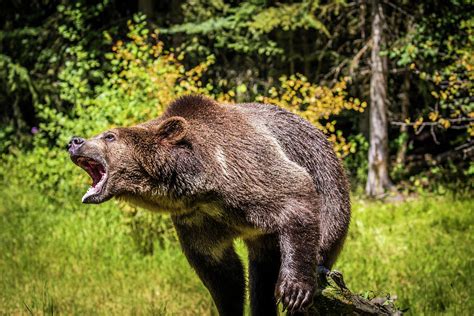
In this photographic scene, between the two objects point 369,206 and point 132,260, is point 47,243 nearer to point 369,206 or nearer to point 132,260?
point 132,260

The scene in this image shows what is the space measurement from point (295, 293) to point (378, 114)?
7.20 metres

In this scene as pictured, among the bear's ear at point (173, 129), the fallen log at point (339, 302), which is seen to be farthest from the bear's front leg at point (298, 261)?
the bear's ear at point (173, 129)

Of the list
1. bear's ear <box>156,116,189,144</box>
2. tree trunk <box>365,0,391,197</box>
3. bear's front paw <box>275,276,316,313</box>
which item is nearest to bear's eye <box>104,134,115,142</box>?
bear's ear <box>156,116,189,144</box>

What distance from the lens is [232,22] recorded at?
10.7 metres

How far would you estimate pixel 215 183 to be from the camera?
348 centimetres

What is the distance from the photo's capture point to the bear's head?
3.42 meters

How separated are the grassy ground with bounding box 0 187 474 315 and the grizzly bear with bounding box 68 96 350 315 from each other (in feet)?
4.36

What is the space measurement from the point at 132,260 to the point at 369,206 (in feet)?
13.3

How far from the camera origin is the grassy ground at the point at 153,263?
5414 millimetres

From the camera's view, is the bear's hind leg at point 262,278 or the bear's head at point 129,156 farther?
Result: the bear's hind leg at point 262,278

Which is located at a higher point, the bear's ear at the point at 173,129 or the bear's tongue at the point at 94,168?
the bear's ear at the point at 173,129

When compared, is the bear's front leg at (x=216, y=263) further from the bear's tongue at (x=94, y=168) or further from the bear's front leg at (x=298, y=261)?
the bear's tongue at (x=94, y=168)

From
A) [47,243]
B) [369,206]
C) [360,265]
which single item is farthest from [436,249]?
[47,243]

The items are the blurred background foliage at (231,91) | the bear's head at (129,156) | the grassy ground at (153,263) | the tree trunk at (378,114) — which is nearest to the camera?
the bear's head at (129,156)
